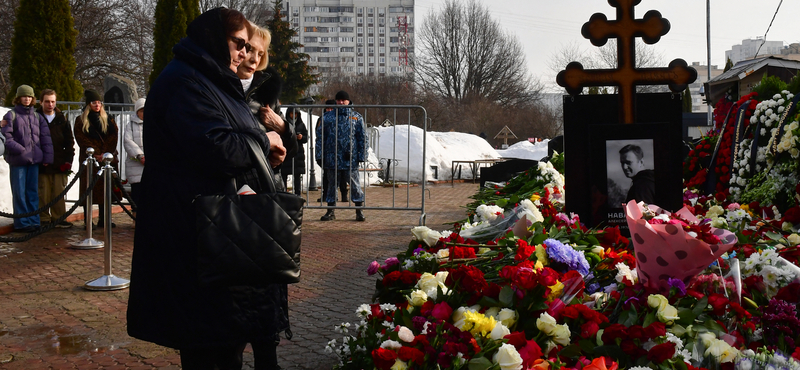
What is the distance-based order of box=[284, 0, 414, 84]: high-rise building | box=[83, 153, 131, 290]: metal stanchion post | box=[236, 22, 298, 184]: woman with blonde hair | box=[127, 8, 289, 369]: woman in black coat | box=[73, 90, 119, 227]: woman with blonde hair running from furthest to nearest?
box=[284, 0, 414, 84]: high-rise building, box=[73, 90, 119, 227]: woman with blonde hair, box=[83, 153, 131, 290]: metal stanchion post, box=[236, 22, 298, 184]: woman with blonde hair, box=[127, 8, 289, 369]: woman in black coat

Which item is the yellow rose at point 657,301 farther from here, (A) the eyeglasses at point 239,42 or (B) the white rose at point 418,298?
(A) the eyeglasses at point 239,42

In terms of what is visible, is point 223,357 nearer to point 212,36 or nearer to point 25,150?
point 212,36

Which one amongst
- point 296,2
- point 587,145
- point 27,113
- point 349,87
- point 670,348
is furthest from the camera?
point 296,2

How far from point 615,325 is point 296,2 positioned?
117792mm

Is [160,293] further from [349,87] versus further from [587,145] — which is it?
[349,87]

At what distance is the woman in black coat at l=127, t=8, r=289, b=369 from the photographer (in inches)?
103

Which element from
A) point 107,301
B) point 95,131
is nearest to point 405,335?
point 107,301

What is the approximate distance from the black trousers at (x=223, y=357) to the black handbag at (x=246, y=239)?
384 mm

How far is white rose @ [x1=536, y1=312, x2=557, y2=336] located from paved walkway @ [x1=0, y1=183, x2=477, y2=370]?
165 centimetres

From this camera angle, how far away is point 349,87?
52125 millimetres

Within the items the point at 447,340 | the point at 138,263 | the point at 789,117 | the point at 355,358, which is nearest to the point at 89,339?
the point at 138,263

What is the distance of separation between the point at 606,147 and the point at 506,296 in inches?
69.9

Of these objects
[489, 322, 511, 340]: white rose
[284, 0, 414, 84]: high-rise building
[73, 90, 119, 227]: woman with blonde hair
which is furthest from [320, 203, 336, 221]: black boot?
[284, 0, 414, 84]: high-rise building

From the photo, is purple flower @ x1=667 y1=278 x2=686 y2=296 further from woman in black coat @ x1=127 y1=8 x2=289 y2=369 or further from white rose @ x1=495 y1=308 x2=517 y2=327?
woman in black coat @ x1=127 y1=8 x2=289 y2=369
